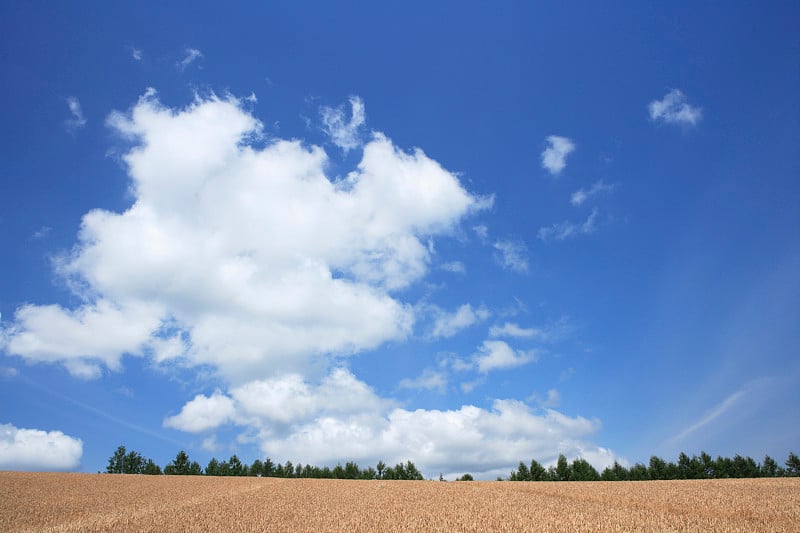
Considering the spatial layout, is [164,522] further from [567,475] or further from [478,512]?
[567,475]

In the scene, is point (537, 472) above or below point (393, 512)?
above

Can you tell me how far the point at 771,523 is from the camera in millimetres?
16656

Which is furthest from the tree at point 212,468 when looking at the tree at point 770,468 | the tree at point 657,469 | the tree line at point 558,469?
the tree at point 770,468

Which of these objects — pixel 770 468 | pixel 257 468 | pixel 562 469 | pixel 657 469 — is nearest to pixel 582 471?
pixel 562 469

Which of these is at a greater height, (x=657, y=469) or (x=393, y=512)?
(x=657, y=469)

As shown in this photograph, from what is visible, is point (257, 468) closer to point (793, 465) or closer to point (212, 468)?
point (212, 468)

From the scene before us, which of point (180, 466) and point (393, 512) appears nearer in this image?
point (393, 512)

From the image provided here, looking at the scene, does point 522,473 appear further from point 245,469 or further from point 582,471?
point 245,469

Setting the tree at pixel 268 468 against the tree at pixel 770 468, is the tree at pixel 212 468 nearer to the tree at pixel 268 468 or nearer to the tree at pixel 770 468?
the tree at pixel 268 468

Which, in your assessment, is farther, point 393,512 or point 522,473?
point 522,473

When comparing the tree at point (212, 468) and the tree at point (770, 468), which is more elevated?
the tree at point (770, 468)

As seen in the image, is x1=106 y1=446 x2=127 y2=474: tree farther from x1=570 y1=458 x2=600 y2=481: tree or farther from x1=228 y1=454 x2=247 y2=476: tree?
x1=570 y1=458 x2=600 y2=481: tree

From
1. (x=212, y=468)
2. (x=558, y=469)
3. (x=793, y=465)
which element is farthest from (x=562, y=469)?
(x=212, y=468)

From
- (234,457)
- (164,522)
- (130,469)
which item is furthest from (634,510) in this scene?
(130,469)
